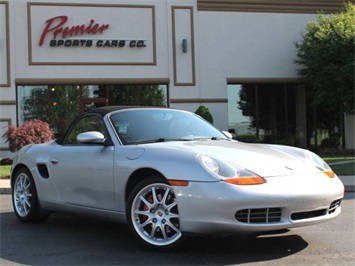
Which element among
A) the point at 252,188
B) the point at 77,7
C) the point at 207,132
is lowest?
the point at 252,188

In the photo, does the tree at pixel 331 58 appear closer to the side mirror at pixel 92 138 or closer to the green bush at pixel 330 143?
the green bush at pixel 330 143

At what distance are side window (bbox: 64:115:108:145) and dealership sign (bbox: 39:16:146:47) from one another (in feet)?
41.9

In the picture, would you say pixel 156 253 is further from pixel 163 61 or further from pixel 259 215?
pixel 163 61

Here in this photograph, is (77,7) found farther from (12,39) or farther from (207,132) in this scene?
(207,132)

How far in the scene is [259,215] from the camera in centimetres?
426

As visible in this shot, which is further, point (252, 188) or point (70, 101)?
point (70, 101)

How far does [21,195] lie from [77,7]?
1329 centimetres

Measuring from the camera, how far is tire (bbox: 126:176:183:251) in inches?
176

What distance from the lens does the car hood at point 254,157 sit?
14.8ft

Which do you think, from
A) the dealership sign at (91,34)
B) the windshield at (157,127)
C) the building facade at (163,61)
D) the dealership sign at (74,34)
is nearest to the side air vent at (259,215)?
the windshield at (157,127)

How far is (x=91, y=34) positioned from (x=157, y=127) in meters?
13.8

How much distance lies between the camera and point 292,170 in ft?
15.1

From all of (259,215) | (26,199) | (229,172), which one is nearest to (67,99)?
(26,199)

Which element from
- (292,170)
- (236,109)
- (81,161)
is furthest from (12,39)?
(292,170)
